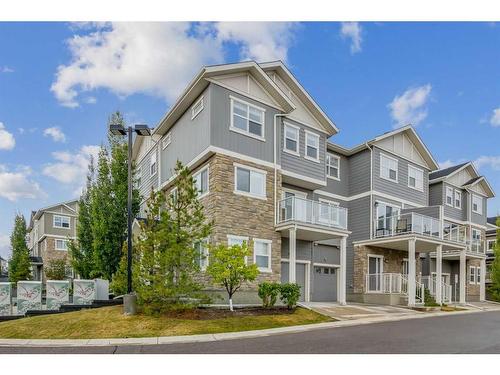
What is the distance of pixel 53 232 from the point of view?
4350cm

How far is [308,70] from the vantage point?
70.6ft

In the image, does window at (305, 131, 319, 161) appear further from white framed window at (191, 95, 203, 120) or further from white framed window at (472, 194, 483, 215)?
white framed window at (472, 194, 483, 215)

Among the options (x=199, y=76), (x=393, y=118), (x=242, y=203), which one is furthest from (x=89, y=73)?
(x=393, y=118)

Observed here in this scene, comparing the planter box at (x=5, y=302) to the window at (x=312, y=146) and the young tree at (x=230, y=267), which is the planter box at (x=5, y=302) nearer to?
the young tree at (x=230, y=267)

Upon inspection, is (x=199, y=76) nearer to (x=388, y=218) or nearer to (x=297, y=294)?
(x=297, y=294)

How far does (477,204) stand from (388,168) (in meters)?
13.2

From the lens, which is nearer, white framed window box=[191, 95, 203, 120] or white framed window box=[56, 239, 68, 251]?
white framed window box=[191, 95, 203, 120]

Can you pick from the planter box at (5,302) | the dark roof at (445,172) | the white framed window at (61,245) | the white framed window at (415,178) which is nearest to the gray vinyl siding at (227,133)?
the planter box at (5,302)

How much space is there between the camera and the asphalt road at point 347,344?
910 centimetres

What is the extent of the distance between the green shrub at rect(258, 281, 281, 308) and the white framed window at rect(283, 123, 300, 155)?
7.32 metres

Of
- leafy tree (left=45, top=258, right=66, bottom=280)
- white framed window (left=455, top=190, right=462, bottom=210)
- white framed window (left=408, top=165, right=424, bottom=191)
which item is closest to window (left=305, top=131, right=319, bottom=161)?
white framed window (left=408, top=165, right=424, bottom=191)

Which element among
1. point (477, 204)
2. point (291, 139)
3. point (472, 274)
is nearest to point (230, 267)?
point (291, 139)

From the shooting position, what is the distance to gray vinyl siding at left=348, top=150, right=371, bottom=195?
80.6ft

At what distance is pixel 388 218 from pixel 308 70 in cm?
1023
